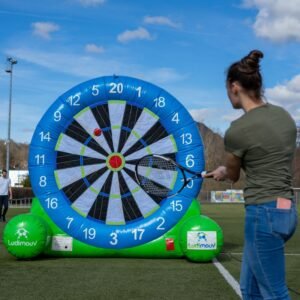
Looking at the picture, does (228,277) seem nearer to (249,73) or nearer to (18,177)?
(249,73)

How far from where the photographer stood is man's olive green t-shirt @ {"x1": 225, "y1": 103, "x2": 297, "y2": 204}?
9.08 feet

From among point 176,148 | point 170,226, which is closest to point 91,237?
point 170,226

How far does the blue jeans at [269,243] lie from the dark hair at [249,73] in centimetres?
61

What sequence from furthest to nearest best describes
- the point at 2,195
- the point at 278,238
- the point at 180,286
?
1. the point at 2,195
2. the point at 180,286
3. the point at 278,238

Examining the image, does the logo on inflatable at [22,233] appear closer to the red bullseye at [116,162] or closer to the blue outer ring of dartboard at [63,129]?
the blue outer ring of dartboard at [63,129]

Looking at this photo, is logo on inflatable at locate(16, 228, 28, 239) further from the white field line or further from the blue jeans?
the blue jeans

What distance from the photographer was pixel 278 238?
2.71 metres

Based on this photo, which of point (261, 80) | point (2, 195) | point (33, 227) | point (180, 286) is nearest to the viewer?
point (261, 80)

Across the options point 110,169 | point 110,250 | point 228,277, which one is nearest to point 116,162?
point 110,169

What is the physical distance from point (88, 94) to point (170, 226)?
6.96 ft

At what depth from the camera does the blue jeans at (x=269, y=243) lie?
2.71m

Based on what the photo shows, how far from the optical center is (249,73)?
112 inches

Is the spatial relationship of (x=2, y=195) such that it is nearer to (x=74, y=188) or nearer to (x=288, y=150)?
(x=74, y=188)

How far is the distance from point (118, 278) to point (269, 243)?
11.9ft
